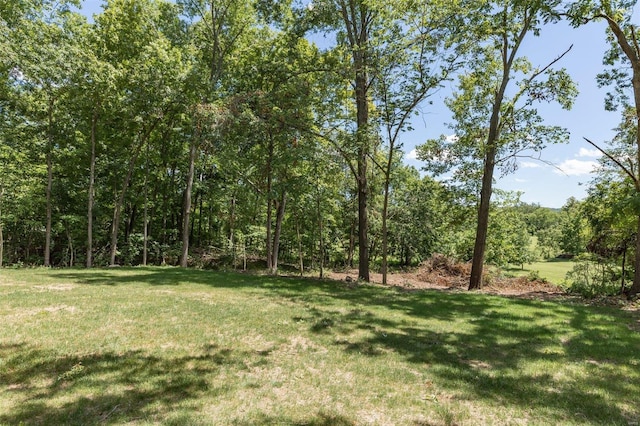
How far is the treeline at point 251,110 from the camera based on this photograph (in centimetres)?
1092

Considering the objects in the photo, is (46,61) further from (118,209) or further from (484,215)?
(484,215)

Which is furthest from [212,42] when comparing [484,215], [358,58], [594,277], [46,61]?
[594,277]

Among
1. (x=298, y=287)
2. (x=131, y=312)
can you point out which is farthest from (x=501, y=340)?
(x=131, y=312)

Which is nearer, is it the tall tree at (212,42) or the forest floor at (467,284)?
the forest floor at (467,284)

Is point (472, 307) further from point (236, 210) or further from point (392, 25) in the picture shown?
point (236, 210)

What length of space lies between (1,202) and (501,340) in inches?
801

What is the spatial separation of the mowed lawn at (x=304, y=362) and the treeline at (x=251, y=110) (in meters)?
5.65

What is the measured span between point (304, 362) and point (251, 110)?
945 cm

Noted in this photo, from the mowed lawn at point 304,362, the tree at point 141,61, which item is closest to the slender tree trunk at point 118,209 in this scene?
the tree at point 141,61

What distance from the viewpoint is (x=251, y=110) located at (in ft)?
38.2

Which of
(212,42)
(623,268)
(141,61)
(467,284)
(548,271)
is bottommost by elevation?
(548,271)

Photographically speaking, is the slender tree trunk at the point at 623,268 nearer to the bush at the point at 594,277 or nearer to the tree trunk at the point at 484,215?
the bush at the point at 594,277

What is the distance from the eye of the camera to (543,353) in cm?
505

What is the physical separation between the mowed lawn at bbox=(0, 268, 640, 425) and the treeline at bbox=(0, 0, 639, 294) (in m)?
5.65
